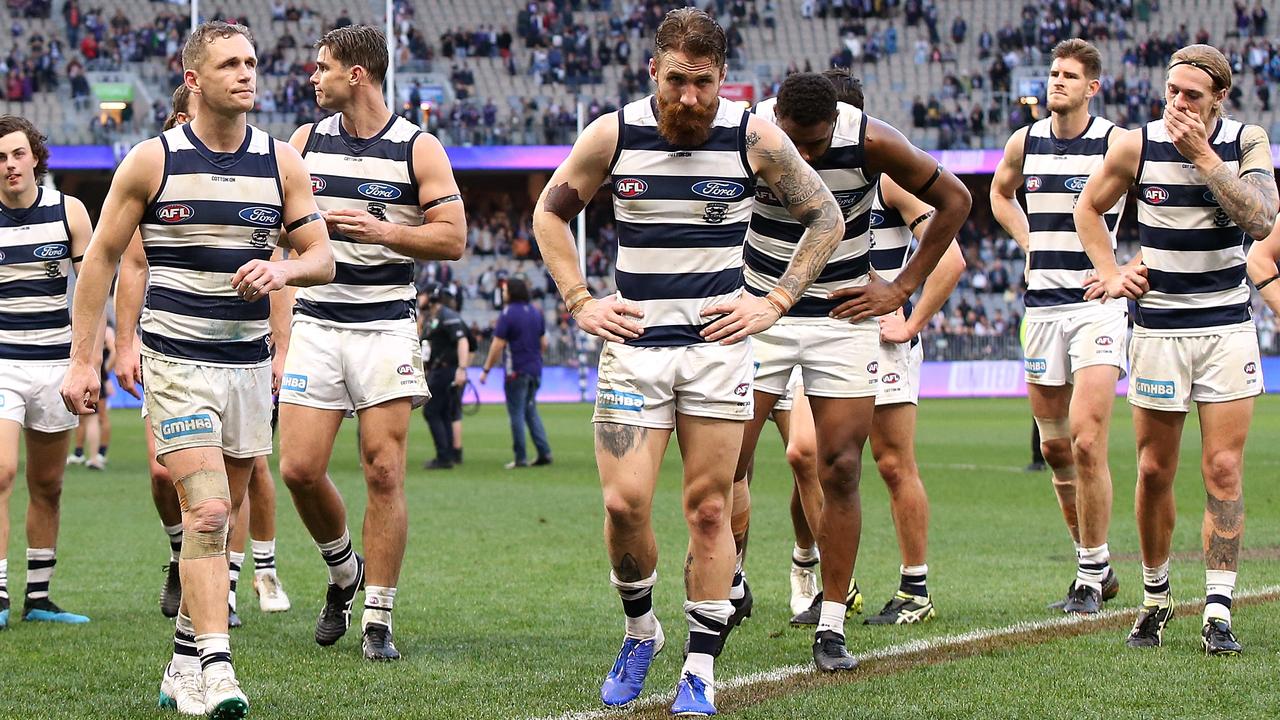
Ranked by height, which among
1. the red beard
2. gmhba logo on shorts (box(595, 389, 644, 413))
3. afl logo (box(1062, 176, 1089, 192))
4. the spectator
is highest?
the red beard

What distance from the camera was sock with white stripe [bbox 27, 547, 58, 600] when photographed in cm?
769

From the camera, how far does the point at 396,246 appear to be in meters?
6.33

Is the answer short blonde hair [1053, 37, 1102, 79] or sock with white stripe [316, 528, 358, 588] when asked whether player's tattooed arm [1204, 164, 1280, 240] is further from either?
sock with white stripe [316, 528, 358, 588]

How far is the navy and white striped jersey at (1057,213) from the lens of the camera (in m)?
7.92

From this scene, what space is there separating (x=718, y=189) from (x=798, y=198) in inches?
12.7

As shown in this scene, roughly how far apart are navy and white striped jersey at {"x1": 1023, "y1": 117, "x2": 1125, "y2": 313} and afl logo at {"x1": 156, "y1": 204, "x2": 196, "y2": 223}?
4.44 meters

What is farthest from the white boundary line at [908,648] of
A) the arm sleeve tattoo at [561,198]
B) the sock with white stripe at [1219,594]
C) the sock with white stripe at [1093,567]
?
the arm sleeve tattoo at [561,198]

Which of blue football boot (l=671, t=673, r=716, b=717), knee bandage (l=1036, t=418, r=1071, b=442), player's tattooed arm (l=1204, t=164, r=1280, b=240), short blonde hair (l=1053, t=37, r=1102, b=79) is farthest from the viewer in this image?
knee bandage (l=1036, t=418, r=1071, b=442)

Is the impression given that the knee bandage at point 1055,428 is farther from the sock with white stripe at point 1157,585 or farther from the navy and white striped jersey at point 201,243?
the navy and white striped jersey at point 201,243

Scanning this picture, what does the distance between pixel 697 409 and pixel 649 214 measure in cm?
70

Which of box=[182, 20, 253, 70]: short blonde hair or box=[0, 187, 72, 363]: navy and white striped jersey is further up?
box=[182, 20, 253, 70]: short blonde hair

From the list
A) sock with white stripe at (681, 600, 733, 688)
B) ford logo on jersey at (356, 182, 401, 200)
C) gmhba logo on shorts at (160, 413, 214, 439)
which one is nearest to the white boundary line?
sock with white stripe at (681, 600, 733, 688)

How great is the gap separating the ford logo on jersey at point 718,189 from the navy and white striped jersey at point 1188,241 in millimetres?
2086

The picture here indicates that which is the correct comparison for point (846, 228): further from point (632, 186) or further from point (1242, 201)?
point (1242, 201)
